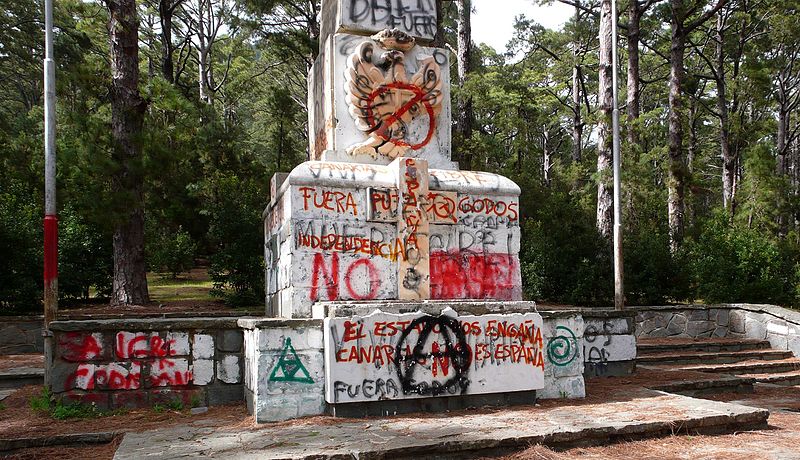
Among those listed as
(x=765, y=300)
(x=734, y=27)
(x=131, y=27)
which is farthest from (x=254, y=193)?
(x=734, y=27)

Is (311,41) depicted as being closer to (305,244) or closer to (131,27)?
(131,27)

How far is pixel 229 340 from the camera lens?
722 cm

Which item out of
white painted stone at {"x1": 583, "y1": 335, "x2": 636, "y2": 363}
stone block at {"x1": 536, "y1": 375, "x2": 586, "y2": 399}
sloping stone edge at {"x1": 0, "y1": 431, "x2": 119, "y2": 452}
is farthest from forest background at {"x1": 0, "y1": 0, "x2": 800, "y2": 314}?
stone block at {"x1": 536, "y1": 375, "x2": 586, "y2": 399}

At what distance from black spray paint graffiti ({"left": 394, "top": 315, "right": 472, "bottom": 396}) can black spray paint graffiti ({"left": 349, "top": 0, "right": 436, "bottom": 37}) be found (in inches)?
151

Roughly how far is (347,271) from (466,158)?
12258mm

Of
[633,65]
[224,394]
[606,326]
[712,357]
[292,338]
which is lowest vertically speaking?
[712,357]

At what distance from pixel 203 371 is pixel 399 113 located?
3.78 m

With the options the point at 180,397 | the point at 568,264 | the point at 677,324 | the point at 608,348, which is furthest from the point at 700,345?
the point at 180,397

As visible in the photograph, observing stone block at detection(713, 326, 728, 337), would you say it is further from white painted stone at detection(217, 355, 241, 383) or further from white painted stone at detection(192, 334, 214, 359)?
white painted stone at detection(192, 334, 214, 359)

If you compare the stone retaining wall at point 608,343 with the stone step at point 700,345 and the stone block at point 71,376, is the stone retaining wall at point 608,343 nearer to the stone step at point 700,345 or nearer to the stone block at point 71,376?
the stone step at point 700,345

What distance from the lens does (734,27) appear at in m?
26.9

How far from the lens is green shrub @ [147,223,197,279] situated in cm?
2020

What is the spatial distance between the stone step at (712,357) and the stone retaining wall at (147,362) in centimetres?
787

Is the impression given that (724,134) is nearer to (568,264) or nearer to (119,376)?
(568,264)
